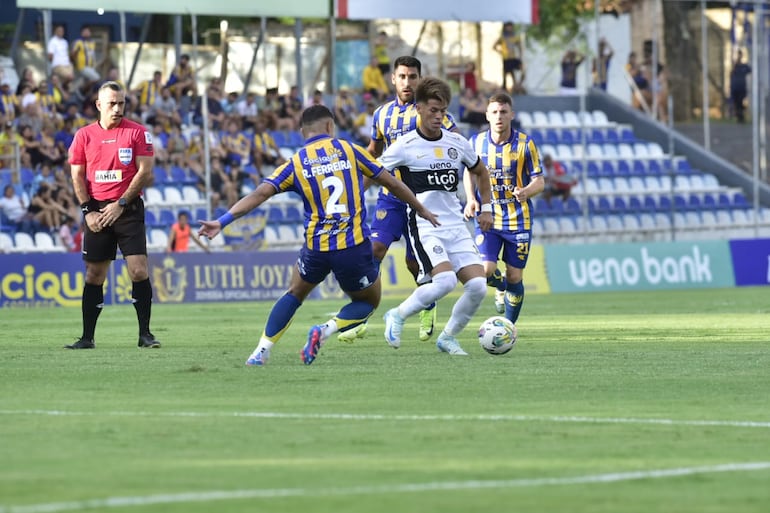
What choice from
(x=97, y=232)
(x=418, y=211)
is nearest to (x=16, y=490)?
(x=418, y=211)

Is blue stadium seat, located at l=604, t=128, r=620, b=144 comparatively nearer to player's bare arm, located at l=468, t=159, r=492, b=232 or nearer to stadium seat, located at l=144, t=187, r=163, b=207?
stadium seat, located at l=144, t=187, r=163, b=207

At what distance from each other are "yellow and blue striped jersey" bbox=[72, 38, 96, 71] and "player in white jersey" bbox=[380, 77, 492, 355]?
19.6 metres

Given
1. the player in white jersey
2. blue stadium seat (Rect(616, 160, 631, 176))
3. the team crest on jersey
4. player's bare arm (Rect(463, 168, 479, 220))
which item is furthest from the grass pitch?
blue stadium seat (Rect(616, 160, 631, 176))

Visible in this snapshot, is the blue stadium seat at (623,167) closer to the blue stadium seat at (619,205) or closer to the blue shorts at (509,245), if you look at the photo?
the blue stadium seat at (619,205)

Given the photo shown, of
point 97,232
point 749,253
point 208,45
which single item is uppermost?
point 208,45

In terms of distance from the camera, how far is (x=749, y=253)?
32.7 metres

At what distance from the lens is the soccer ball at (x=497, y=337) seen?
13.2m

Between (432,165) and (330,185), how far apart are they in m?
1.79

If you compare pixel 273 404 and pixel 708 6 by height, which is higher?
pixel 708 6

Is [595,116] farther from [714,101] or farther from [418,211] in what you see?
[418,211]

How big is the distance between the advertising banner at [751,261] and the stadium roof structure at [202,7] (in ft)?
33.2

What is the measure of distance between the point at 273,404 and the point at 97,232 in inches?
211

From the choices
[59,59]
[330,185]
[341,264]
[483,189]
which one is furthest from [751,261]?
[330,185]

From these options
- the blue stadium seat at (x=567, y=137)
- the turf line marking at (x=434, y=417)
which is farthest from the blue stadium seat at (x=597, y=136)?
the turf line marking at (x=434, y=417)
